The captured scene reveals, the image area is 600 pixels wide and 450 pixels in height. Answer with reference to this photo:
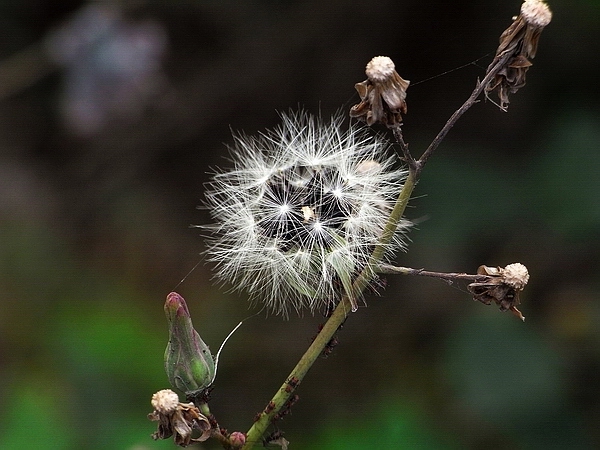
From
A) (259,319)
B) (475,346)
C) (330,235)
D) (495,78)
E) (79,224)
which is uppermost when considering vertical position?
(495,78)

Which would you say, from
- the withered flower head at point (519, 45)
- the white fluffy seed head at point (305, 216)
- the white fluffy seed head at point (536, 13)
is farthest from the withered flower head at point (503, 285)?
the white fluffy seed head at point (536, 13)

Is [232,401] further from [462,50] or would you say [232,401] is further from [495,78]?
[495,78]

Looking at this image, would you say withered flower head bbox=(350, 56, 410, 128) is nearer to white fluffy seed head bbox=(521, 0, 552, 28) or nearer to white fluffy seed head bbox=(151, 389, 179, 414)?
white fluffy seed head bbox=(521, 0, 552, 28)

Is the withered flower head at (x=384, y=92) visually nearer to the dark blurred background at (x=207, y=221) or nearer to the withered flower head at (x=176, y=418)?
the withered flower head at (x=176, y=418)

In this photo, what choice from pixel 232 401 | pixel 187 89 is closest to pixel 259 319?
pixel 232 401

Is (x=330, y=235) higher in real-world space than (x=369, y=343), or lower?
higher

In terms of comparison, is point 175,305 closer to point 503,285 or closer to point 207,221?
point 503,285

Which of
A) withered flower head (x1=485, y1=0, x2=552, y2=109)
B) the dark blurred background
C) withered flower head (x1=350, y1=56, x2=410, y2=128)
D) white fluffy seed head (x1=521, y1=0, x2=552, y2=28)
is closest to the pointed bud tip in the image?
withered flower head (x1=350, y1=56, x2=410, y2=128)
